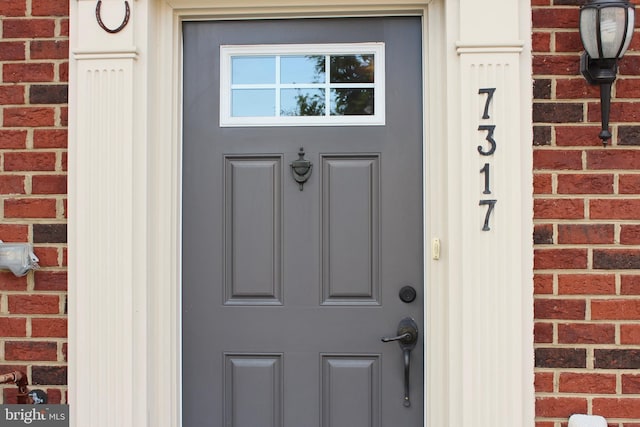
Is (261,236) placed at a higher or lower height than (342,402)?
higher

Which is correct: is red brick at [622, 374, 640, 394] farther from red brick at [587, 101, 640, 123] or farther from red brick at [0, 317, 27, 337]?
red brick at [0, 317, 27, 337]

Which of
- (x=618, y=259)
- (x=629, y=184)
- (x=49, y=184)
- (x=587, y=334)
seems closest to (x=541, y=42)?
(x=629, y=184)

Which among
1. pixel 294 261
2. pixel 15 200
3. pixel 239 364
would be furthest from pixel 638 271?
pixel 15 200

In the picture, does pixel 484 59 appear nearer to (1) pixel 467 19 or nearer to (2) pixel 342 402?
(1) pixel 467 19

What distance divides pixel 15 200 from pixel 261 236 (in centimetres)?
107

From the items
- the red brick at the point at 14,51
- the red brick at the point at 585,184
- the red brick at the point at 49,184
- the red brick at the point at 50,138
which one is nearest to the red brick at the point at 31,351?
the red brick at the point at 49,184

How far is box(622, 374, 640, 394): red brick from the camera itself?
7.52 ft

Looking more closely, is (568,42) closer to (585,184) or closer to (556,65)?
(556,65)

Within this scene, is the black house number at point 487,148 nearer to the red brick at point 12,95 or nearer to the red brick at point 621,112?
the red brick at point 621,112

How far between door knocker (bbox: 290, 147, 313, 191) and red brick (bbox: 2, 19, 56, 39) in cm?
119

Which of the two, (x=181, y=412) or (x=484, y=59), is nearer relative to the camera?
(x=484, y=59)

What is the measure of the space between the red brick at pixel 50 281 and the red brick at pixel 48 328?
136mm

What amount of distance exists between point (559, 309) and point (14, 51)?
2.55 meters

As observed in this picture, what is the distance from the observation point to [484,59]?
2.29 metres
